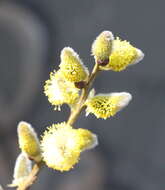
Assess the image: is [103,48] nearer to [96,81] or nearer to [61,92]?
[61,92]

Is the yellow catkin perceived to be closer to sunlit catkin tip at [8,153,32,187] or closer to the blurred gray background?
sunlit catkin tip at [8,153,32,187]

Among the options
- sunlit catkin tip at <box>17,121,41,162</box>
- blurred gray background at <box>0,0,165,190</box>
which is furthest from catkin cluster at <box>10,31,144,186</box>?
blurred gray background at <box>0,0,165,190</box>

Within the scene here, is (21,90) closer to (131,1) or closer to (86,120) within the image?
(86,120)

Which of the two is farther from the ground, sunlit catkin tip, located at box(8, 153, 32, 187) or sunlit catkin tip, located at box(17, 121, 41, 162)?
sunlit catkin tip, located at box(17, 121, 41, 162)

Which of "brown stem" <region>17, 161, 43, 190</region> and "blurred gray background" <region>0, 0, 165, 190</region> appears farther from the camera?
"blurred gray background" <region>0, 0, 165, 190</region>

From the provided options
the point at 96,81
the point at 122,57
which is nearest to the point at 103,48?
the point at 122,57

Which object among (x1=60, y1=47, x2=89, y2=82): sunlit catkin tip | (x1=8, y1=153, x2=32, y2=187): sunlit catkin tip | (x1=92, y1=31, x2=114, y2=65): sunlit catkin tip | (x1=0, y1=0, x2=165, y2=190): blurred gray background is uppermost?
(x1=92, y1=31, x2=114, y2=65): sunlit catkin tip

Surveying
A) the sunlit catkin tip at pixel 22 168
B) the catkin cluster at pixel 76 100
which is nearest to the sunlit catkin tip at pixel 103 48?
the catkin cluster at pixel 76 100
